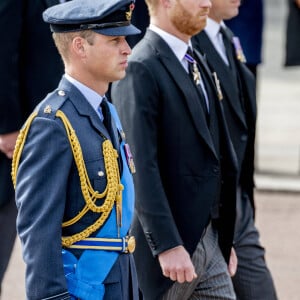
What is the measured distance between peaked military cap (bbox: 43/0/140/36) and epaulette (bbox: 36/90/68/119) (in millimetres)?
206

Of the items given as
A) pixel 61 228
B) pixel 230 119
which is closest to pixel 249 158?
pixel 230 119

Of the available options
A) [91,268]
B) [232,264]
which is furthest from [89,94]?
[232,264]

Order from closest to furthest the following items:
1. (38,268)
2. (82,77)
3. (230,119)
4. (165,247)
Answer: (38,268), (82,77), (165,247), (230,119)

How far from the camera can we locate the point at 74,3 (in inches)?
165

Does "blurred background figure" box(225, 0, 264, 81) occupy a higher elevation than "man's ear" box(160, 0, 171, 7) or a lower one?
lower

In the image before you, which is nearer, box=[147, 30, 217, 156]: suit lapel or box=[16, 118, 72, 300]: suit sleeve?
box=[16, 118, 72, 300]: suit sleeve

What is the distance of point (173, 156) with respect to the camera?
191 inches

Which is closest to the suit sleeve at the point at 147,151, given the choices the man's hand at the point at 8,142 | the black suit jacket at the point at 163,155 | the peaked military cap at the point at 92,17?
the black suit jacket at the point at 163,155

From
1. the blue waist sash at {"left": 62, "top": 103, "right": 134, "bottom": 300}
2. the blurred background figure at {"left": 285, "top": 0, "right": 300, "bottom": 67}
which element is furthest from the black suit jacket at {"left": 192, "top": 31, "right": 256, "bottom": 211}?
the blurred background figure at {"left": 285, "top": 0, "right": 300, "bottom": 67}

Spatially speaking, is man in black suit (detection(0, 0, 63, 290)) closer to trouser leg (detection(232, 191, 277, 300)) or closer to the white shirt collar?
trouser leg (detection(232, 191, 277, 300))

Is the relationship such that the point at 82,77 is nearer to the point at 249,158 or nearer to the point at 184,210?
the point at 184,210

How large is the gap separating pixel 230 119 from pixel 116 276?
60.8 inches

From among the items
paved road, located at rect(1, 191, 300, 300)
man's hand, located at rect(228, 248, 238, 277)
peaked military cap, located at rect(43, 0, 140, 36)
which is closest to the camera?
peaked military cap, located at rect(43, 0, 140, 36)

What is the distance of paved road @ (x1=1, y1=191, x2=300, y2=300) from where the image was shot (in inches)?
283
